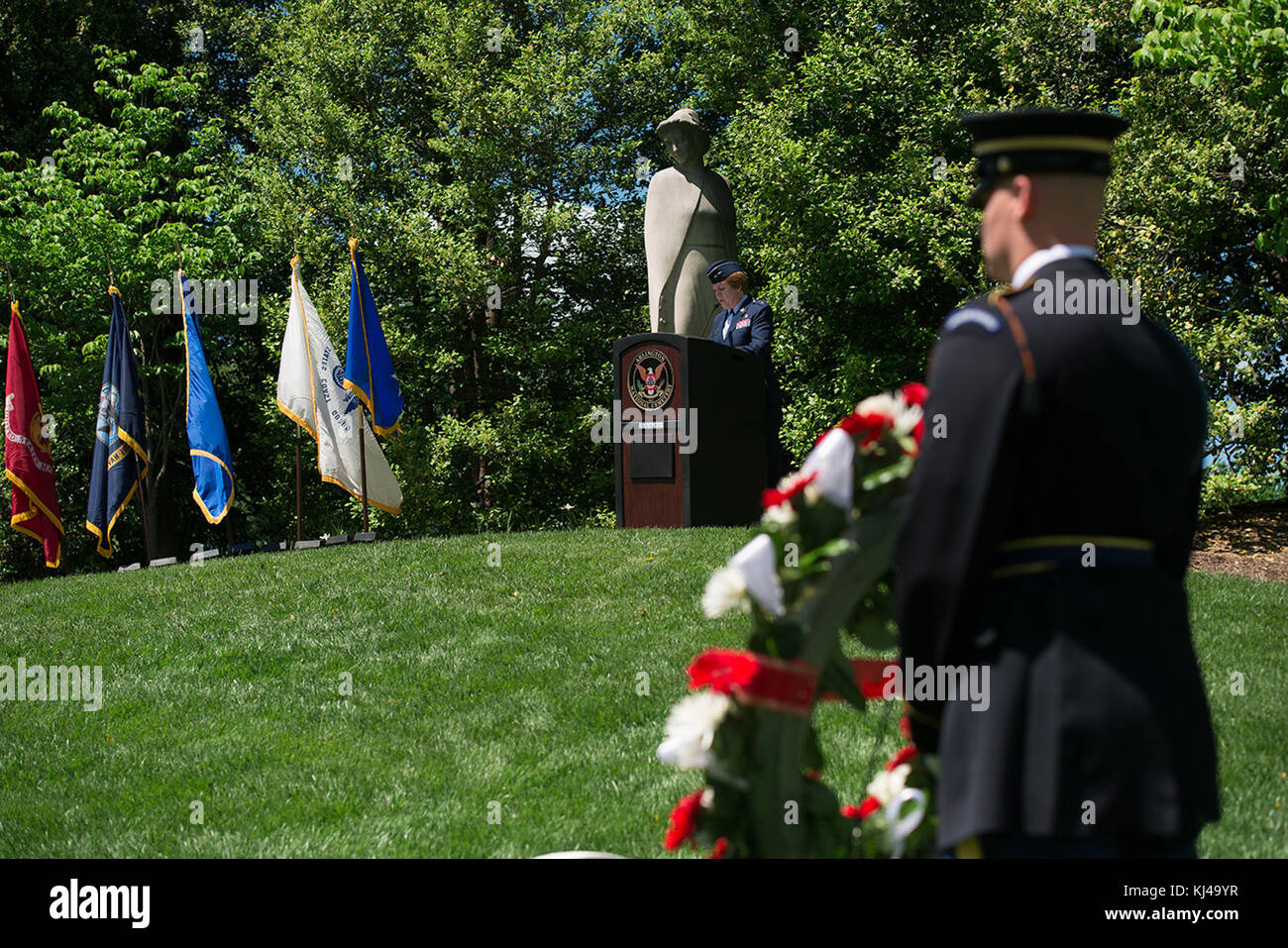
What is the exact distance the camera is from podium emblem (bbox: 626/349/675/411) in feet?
36.1

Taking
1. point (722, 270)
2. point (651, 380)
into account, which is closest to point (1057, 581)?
point (651, 380)

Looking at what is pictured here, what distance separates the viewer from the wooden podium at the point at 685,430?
432 inches

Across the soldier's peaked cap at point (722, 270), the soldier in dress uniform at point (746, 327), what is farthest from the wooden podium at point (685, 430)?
the soldier's peaked cap at point (722, 270)

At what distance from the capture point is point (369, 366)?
43.6 feet

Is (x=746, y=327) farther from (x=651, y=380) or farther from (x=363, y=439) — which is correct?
(x=363, y=439)

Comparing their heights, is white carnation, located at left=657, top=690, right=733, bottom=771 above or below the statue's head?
below

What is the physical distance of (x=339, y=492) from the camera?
78.8ft

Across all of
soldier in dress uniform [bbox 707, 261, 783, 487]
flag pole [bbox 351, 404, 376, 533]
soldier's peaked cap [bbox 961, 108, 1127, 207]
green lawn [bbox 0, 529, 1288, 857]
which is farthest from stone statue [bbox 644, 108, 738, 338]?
soldier's peaked cap [bbox 961, 108, 1127, 207]

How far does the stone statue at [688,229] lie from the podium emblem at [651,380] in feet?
7.80

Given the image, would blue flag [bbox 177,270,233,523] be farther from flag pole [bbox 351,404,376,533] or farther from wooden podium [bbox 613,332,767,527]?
wooden podium [bbox 613,332,767,527]

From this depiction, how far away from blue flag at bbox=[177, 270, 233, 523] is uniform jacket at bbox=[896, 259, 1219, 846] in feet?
42.1

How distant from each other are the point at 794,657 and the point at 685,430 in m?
8.57
